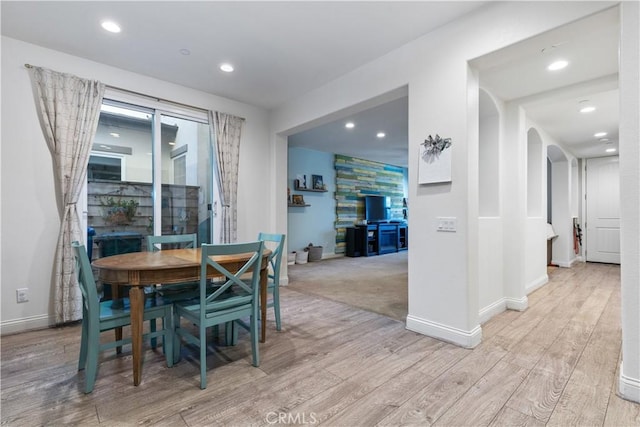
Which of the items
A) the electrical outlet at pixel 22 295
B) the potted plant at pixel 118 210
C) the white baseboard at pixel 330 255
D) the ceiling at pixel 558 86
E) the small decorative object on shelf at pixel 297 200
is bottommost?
the white baseboard at pixel 330 255

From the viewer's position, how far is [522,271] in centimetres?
330

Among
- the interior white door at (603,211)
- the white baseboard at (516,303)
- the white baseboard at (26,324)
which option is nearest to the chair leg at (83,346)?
the white baseboard at (26,324)

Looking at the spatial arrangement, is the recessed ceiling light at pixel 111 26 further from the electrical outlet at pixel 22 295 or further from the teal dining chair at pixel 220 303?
the electrical outlet at pixel 22 295

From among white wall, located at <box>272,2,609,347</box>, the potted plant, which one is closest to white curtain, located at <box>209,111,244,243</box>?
the potted plant

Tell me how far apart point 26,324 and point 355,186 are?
6.79 metres

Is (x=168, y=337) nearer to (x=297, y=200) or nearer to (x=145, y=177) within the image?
(x=145, y=177)

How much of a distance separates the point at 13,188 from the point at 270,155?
113 inches

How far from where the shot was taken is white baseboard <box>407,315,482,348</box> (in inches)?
93.1

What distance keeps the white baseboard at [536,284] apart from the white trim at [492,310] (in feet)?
3.18

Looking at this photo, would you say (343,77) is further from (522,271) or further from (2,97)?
(2,97)

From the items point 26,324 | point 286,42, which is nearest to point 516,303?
point 286,42

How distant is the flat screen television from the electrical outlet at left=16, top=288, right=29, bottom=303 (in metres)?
6.76

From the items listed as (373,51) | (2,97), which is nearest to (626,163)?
(373,51)

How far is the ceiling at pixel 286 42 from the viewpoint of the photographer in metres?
2.28
